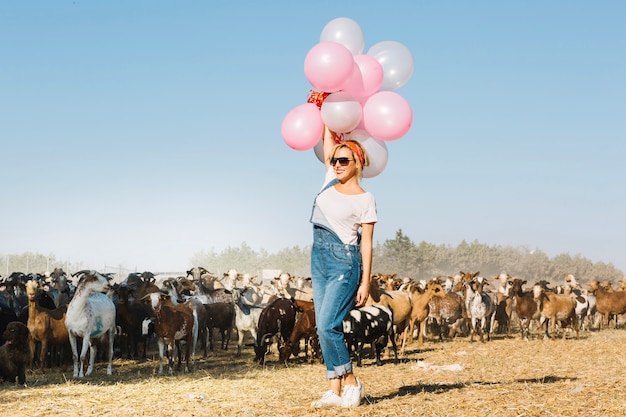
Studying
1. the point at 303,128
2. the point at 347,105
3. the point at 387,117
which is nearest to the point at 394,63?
the point at 387,117

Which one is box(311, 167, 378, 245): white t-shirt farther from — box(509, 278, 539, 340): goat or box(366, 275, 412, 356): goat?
box(509, 278, 539, 340): goat

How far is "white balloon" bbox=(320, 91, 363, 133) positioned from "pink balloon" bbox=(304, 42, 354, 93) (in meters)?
0.14

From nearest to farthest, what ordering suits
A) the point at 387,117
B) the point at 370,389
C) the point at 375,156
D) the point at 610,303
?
the point at 387,117
the point at 375,156
the point at 370,389
the point at 610,303

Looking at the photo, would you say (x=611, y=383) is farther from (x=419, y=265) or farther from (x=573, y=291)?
(x=419, y=265)

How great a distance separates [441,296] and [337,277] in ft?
52.6

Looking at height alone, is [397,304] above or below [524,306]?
above

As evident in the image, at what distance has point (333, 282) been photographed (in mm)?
6434

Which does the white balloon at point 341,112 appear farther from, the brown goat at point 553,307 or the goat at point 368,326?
the brown goat at point 553,307

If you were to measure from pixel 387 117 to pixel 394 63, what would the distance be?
4.08 feet

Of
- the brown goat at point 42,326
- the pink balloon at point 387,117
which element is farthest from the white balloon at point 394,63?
the brown goat at point 42,326

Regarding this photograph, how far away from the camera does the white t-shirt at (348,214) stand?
6.50 meters

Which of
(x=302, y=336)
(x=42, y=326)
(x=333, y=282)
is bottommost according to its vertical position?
(x=302, y=336)

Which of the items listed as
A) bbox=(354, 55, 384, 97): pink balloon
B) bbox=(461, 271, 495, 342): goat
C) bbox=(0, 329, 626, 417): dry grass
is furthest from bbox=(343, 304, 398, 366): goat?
bbox=(461, 271, 495, 342): goat

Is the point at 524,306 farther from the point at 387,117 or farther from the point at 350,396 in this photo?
the point at 350,396
